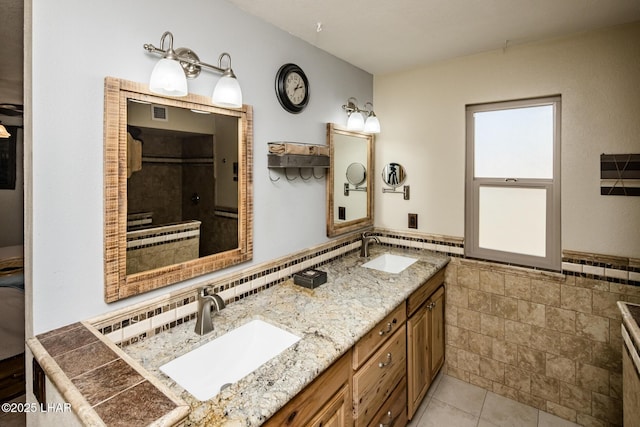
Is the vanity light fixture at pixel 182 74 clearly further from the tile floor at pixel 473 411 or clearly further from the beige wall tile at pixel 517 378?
the beige wall tile at pixel 517 378

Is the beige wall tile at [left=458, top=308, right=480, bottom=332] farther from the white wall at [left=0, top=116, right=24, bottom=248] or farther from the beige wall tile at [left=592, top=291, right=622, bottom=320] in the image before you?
the white wall at [left=0, top=116, right=24, bottom=248]

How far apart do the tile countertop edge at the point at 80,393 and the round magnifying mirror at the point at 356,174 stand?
192 cm

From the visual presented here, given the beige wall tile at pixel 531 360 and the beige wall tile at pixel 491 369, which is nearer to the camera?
→ the beige wall tile at pixel 531 360

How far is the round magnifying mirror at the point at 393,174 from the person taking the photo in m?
2.78

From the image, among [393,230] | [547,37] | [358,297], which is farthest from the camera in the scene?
[393,230]

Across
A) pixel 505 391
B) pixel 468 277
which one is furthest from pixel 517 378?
pixel 468 277

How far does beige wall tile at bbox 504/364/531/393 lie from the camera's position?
2.30 metres

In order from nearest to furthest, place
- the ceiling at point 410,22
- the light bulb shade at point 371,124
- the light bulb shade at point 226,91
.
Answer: the light bulb shade at point 226,91, the ceiling at point 410,22, the light bulb shade at point 371,124

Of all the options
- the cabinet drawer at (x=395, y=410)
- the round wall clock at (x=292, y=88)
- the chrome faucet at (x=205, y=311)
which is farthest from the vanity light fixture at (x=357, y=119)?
the cabinet drawer at (x=395, y=410)

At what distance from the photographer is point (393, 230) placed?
2.88m

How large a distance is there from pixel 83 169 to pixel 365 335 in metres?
1.30

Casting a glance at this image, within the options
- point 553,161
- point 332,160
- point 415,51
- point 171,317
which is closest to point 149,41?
point 171,317

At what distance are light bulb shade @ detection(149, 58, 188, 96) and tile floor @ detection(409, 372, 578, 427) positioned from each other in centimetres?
230

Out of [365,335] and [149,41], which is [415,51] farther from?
[365,335]
